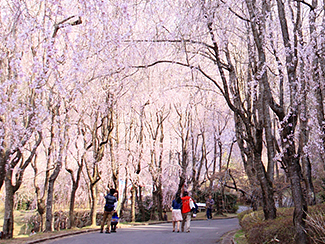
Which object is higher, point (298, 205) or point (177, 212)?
point (298, 205)

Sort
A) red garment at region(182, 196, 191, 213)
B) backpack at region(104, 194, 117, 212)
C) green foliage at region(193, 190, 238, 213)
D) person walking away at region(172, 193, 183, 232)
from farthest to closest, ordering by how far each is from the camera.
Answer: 1. green foliage at region(193, 190, 238, 213)
2. person walking away at region(172, 193, 183, 232)
3. red garment at region(182, 196, 191, 213)
4. backpack at region(104, 194, 117, 212)

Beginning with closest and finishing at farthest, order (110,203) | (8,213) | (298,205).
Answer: (298,205)
(8,213)
(110,203)

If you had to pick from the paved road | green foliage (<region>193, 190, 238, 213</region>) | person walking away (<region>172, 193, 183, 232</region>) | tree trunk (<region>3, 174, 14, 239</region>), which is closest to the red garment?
person walking away (<region>172, 193, 183, 232</region>)

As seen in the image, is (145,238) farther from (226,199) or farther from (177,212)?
(226,199)

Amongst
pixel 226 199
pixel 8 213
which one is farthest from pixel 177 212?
pixel 226 199

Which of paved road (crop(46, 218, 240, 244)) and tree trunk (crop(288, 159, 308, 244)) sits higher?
tree trunk (crop(288, 159, 308, 244))

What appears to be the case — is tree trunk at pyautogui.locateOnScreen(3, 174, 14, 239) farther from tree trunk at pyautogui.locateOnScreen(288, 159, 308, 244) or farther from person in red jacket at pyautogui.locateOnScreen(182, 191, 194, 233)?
tree trunk at pyautogui.locateOnScreen(288, 159, 308, 244)

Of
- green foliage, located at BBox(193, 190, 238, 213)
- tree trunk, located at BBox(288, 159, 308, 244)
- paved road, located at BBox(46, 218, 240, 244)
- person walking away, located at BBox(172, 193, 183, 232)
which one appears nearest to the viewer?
tree trunk, located at BBox(288, 159, 308, 244)

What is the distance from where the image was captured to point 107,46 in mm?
9188

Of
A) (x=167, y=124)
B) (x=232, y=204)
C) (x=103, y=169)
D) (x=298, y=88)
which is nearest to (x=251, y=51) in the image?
(x=298, y=88)

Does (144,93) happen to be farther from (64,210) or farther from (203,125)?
(64,210)

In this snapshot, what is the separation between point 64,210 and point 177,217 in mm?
16208

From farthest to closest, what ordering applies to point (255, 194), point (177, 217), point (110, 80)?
1. point (110, 80)
2. point (255, 194)
3. point (177, 217)

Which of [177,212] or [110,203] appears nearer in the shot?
[110,203]
